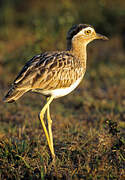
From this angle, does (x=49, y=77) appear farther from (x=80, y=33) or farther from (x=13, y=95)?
(x=80, y=33)

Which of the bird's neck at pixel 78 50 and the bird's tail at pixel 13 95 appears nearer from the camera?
the bird's tail at pixel 13 95

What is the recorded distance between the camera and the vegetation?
365cm

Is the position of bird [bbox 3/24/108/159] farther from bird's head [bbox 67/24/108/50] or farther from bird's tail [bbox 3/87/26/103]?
bird's head [bbox 67/24/108/50]

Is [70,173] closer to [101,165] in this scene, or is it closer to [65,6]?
[101,165]

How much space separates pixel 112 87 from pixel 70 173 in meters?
4.76

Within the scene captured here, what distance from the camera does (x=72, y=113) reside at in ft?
21.7

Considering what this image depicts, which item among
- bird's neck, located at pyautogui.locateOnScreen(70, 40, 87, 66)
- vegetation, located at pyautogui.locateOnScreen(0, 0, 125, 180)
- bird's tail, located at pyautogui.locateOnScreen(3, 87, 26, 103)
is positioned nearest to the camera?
vegetation, located at pyautogui.locateOnScreen(0, 0, 125, 180)

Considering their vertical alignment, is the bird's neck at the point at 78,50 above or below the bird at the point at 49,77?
above

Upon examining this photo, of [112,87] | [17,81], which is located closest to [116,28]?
[112,87]

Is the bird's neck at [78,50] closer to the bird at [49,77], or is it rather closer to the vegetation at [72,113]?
the bird at [49,77]

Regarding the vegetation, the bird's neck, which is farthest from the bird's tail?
the bird's neck

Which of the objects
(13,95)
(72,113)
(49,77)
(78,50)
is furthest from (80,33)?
(72,113)

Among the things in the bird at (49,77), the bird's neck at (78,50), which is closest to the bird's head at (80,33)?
the bird's neck at (78,50)

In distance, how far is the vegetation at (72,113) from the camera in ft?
12.0
